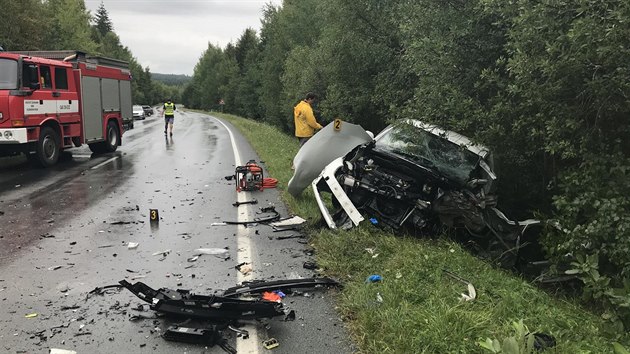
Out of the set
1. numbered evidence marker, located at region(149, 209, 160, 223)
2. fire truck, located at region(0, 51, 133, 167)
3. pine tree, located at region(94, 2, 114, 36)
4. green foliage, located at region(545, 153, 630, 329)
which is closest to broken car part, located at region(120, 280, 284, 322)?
green foliage, located at region(545, 153, 630, 329)

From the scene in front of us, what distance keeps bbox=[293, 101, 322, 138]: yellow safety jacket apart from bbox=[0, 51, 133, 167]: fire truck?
20.7 ft

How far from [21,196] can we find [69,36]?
41288 mm

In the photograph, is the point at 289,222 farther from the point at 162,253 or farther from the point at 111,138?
the point at 111,138

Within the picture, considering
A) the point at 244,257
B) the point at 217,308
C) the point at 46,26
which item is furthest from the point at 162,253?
the point at 46,26

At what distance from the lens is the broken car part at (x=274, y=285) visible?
4.44 m

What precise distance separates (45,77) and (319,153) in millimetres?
8364

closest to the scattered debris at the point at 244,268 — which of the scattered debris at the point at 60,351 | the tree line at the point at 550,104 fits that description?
the scattered debris at the point at 60,351

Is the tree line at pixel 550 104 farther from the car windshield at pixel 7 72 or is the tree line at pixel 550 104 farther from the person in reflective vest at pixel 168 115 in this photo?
the person in reflective vest at pixel 168 115

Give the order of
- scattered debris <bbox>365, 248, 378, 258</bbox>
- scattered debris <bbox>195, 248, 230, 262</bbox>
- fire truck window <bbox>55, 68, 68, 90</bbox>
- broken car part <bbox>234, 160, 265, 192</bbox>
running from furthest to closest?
1. fire truck window <bbox>55, 68, 68, 90</bbox>
2. broken car part <bbox>234, 160, 265, 192</bbox>
3. scattered debris <bbox>195, 248, 230, 262</bbox>
4. scattered debris <bbox>365, 248, 378, 258</bbox>

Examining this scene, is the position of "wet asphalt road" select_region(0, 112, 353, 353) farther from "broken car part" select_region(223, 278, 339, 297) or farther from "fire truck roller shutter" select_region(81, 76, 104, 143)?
"fire truck roller shutter" select_region(81, 76, 104, 143)

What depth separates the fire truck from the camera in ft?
36.8

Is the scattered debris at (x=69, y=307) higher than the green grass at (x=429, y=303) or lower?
lower

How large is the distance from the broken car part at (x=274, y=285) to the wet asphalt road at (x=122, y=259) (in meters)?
0.13

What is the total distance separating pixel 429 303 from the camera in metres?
3.99
